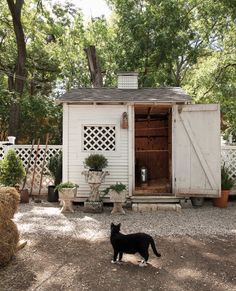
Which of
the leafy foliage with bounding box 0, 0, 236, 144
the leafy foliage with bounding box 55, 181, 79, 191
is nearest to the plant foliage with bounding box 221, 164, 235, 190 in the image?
the leafy foliage with bounding box 55, 181, 79, 191

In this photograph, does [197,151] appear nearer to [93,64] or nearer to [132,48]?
[93,64]

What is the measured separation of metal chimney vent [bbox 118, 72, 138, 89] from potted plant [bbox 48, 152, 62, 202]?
2743mm

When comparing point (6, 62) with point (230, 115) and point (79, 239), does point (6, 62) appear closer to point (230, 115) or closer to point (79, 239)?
point (230, 115)

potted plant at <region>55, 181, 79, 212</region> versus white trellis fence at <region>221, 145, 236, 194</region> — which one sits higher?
white trellis fence at <region>221, 145, 236, 194</region>

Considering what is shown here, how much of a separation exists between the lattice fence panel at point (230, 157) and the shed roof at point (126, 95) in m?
2.01

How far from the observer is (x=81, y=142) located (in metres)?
8.08

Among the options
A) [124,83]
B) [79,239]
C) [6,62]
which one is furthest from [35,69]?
[79,239]

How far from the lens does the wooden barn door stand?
25.5ft

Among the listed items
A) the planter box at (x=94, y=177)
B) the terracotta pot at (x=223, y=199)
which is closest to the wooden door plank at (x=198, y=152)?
the terracotta pot at (x=223, y=199)

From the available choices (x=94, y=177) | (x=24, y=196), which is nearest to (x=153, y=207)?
(x=94, y=177)

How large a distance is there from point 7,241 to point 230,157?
6.77 metres

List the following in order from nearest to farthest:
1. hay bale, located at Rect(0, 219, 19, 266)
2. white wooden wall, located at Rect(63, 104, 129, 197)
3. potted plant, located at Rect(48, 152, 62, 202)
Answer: hay bale, located at Rect(0, 219, 19, 266), white wooden wall, located at Rect(63, 104, 129, 197), potted plant, located at Rect(48, 152, 62, 202)

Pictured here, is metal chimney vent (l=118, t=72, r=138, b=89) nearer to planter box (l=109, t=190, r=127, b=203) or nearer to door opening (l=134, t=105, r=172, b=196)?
door opening (l=134, t=105, r=172, b=196)

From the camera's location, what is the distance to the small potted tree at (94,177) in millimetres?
7398
